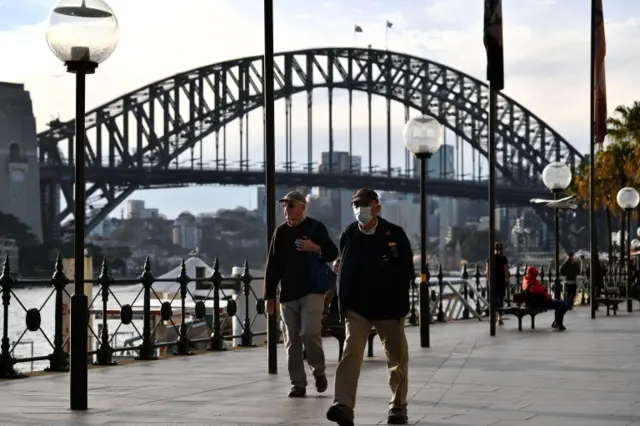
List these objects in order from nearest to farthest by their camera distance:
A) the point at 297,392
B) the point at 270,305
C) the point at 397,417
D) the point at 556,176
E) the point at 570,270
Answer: the point at 397,417
the point at 297,392
the point at 270,305
the point at 556,176
the point at 570,270

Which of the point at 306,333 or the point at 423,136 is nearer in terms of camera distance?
the point at 306,333

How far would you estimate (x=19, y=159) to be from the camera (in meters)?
67.2

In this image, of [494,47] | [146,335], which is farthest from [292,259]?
[494,47]

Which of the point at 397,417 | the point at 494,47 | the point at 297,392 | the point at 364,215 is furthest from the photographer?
the point at 494,47

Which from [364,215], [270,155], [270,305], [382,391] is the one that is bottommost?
[382,391]

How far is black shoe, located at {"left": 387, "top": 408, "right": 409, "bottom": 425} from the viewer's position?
7.88 meters

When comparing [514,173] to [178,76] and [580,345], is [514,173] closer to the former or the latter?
[178,76]

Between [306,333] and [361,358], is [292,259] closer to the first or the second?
[306,333]

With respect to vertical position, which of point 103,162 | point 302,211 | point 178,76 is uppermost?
point 178,76

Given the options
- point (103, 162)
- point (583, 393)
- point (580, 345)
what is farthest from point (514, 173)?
point (583, 393)

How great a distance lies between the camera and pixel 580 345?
14766 mm

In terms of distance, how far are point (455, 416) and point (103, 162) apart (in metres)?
62.5

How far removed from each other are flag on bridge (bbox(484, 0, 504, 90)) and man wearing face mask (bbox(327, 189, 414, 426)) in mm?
9696

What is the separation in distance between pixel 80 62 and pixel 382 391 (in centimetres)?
343
